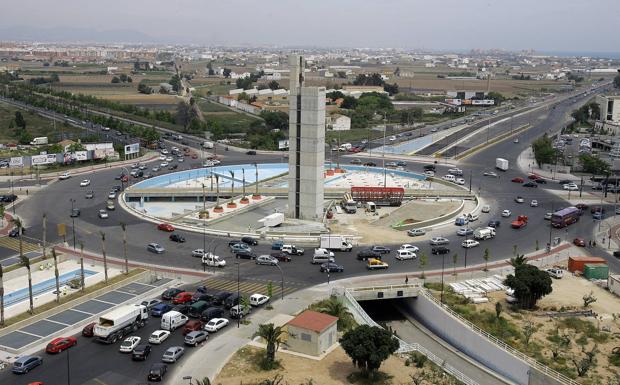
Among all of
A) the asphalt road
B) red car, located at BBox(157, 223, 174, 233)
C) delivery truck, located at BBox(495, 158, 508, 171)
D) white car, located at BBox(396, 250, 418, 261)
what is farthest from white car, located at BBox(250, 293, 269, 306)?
delivery truck, located at BBox(495, 158, 508, 171)

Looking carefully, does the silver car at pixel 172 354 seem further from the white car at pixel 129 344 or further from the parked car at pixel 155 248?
the parked car at pixel 155 248

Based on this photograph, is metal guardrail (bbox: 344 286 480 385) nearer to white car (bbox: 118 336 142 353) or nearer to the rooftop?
the rooftop

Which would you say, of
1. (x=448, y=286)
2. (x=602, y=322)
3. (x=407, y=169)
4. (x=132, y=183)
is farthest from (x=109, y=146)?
(x=602, y=322)

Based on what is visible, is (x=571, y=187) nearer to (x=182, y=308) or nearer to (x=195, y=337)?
(x=182, y=308)

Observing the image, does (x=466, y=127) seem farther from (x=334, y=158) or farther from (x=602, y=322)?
(x=602, y=322)

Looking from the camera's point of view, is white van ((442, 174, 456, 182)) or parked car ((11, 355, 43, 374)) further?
white van ((442, 174, 456, 182))
